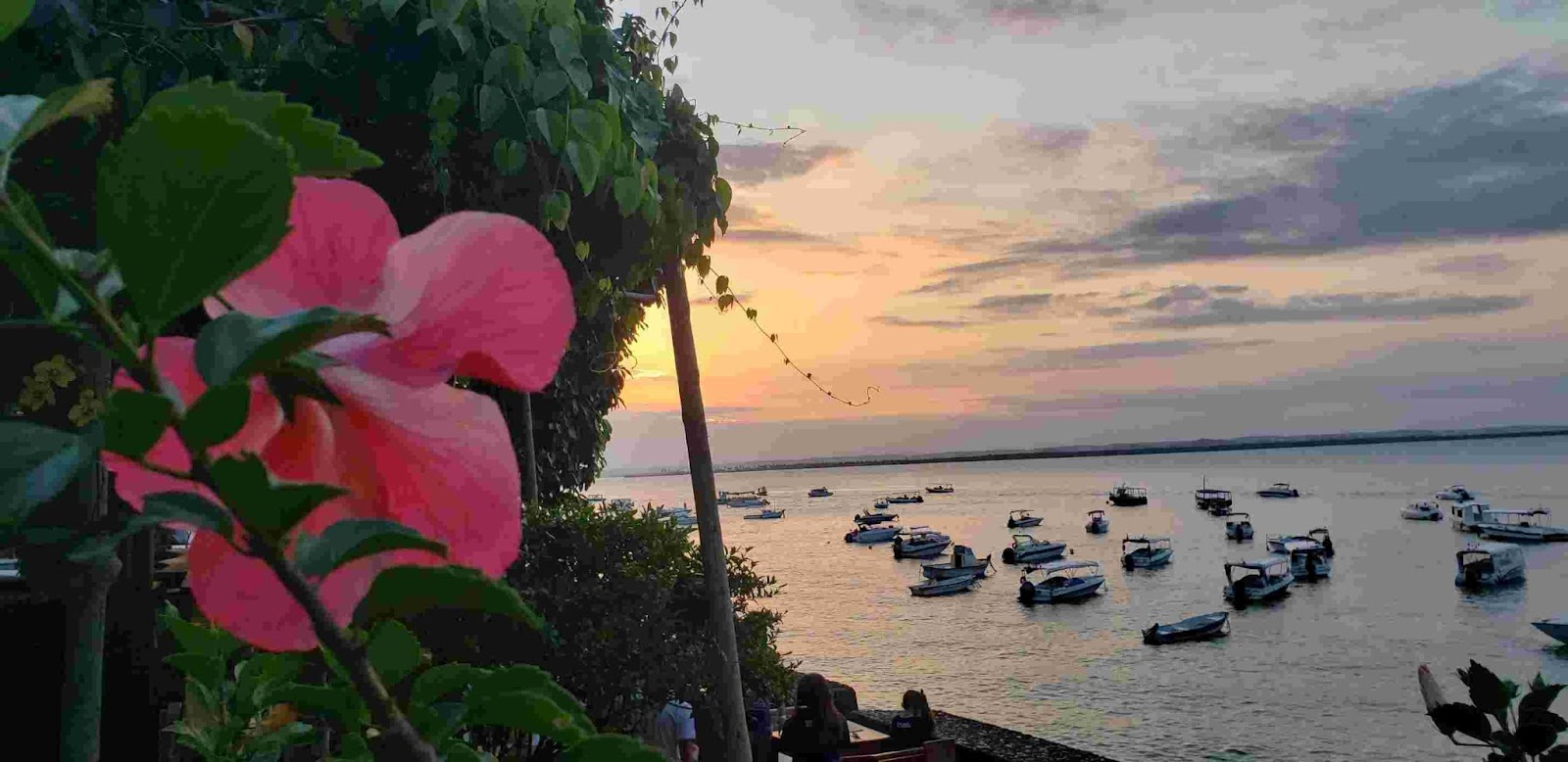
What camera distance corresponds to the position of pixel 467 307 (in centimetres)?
32

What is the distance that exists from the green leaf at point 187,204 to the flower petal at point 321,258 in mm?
58

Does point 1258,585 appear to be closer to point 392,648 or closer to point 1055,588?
point 1055,588

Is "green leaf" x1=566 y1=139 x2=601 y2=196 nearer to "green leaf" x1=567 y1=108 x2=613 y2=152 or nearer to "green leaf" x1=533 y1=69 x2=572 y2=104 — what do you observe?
"green leaf" x1=567 y1=108 x2=613 y2=152

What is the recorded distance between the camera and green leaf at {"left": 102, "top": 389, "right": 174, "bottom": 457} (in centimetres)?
27

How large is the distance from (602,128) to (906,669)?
43.1 metres

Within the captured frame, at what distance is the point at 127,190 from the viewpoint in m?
0.27

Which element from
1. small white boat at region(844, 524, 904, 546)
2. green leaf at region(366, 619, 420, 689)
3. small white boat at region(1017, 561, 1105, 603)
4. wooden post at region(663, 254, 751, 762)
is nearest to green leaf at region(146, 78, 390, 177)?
green leaf at region(366, 619, 420, 689)

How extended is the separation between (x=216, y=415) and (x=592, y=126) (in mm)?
2322

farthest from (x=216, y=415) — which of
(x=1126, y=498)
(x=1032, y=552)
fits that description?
(x=1126, y=498)

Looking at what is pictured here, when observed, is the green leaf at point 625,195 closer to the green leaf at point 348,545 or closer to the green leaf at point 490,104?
the green leaf at point 490,104

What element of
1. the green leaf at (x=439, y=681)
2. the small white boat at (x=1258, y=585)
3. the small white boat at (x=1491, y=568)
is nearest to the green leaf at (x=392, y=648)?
the green leaf at (x=439, y=681)

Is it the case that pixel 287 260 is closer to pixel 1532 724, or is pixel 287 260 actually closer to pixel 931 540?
pixel 1532 724

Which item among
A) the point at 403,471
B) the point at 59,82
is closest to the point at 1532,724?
the point at 403,471

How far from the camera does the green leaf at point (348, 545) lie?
0.96 ft
